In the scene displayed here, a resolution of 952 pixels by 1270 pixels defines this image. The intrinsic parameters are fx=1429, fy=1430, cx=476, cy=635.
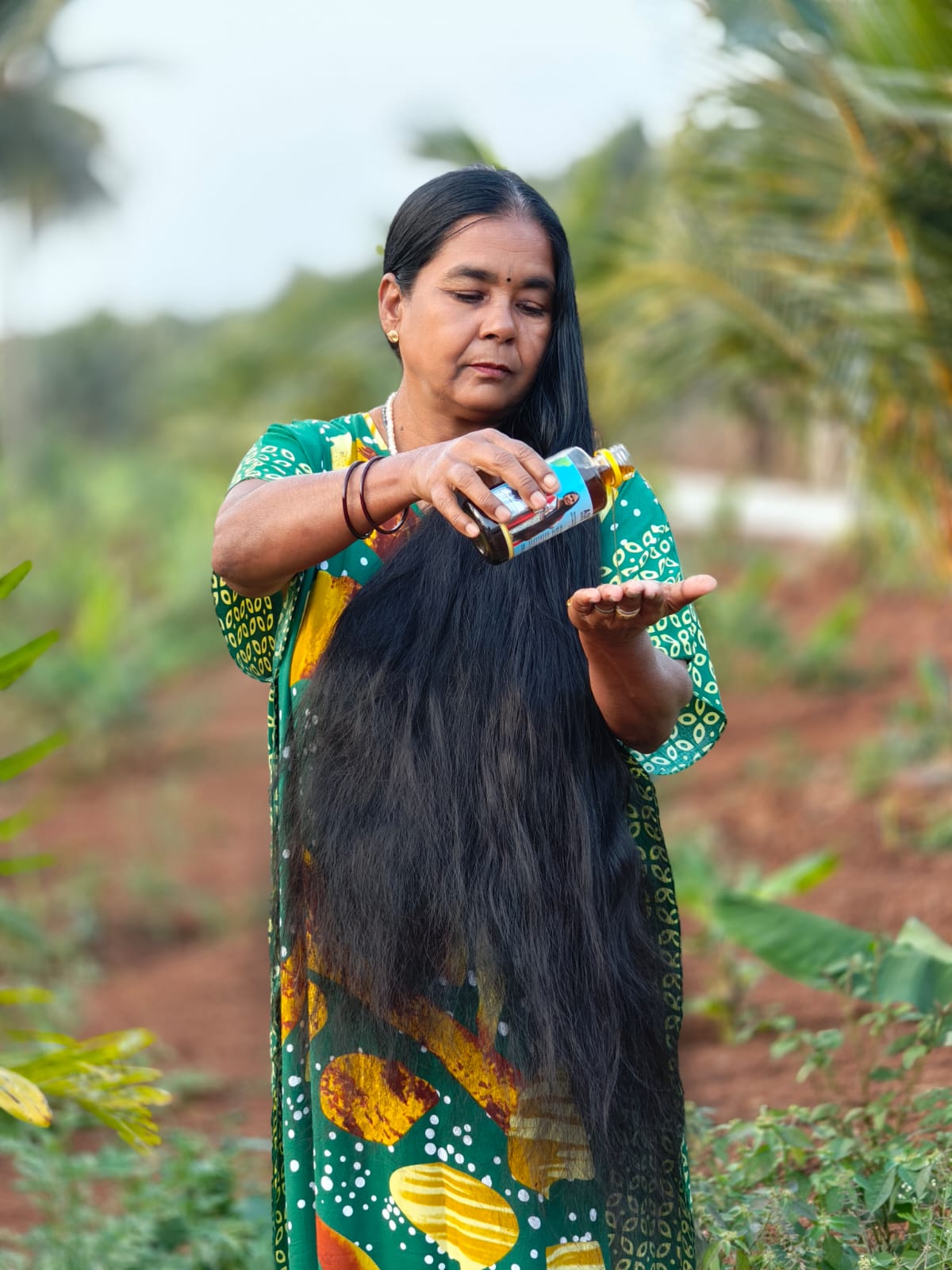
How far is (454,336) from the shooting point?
5.06 feet

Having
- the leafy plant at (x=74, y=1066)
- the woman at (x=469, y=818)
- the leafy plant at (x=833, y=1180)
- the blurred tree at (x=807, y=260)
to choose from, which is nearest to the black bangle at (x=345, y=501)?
the woman at (x=469, y=818)

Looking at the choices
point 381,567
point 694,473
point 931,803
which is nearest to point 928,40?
point 381,567

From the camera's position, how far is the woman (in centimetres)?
149

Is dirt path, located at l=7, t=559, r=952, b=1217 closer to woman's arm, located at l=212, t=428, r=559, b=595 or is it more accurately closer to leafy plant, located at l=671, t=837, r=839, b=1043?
leafy plant, located at l=671, t=837, r=839, b=1043

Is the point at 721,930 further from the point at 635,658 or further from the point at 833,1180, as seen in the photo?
the point at 635,658

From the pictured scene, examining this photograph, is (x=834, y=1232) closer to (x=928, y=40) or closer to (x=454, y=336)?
(x=454, y=336)


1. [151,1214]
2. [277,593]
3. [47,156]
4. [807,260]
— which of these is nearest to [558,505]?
[277,593]

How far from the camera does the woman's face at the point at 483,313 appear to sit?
1541 mm

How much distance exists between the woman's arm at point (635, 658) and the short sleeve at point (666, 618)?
4cm

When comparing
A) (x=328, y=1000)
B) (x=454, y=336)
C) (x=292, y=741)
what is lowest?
(x=328, y=1000)

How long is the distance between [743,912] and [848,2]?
2.03 metres

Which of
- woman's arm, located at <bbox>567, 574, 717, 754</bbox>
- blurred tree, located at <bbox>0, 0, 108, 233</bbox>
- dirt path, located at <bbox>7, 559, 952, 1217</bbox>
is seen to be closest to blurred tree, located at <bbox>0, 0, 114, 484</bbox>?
blurred tree, located at <bbox>0, 0, 108, 233</bbox>

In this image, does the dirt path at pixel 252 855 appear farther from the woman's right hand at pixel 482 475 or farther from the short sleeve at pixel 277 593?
the woman's right hand at pixel 482 475

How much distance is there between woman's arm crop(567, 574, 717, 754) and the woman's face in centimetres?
31
